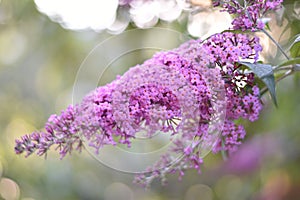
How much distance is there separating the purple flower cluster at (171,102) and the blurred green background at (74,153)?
738 millimetres

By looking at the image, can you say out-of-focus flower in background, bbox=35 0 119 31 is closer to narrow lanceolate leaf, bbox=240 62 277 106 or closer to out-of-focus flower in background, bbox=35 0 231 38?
out-of-focus flower in background, bbox=35 0 231 38

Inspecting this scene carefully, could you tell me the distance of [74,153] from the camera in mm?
1844

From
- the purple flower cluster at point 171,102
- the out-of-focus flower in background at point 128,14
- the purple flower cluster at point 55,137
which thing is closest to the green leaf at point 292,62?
the purple flower cluster at point 171,102

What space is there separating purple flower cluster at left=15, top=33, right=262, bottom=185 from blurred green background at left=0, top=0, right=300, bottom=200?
738 mm

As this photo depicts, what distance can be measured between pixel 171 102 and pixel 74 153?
4.29 feet

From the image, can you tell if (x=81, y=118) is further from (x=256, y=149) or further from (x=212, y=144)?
(x=256, y=149)

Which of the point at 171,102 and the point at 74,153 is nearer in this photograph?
the point at 171,102

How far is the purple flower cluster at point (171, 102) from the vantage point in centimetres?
59

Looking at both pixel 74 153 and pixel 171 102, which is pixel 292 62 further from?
pixel 74 153

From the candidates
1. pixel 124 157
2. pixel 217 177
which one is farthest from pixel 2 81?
pixel 124 157

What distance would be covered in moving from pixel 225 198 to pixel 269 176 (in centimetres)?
43

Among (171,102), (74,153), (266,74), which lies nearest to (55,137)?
(171,102)

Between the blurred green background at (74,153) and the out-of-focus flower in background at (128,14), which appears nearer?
the out-of-focus flower in background at (128,14)

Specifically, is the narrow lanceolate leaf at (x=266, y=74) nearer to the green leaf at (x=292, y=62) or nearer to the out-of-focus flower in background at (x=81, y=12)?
the green leaf at (x=292, y=62)
